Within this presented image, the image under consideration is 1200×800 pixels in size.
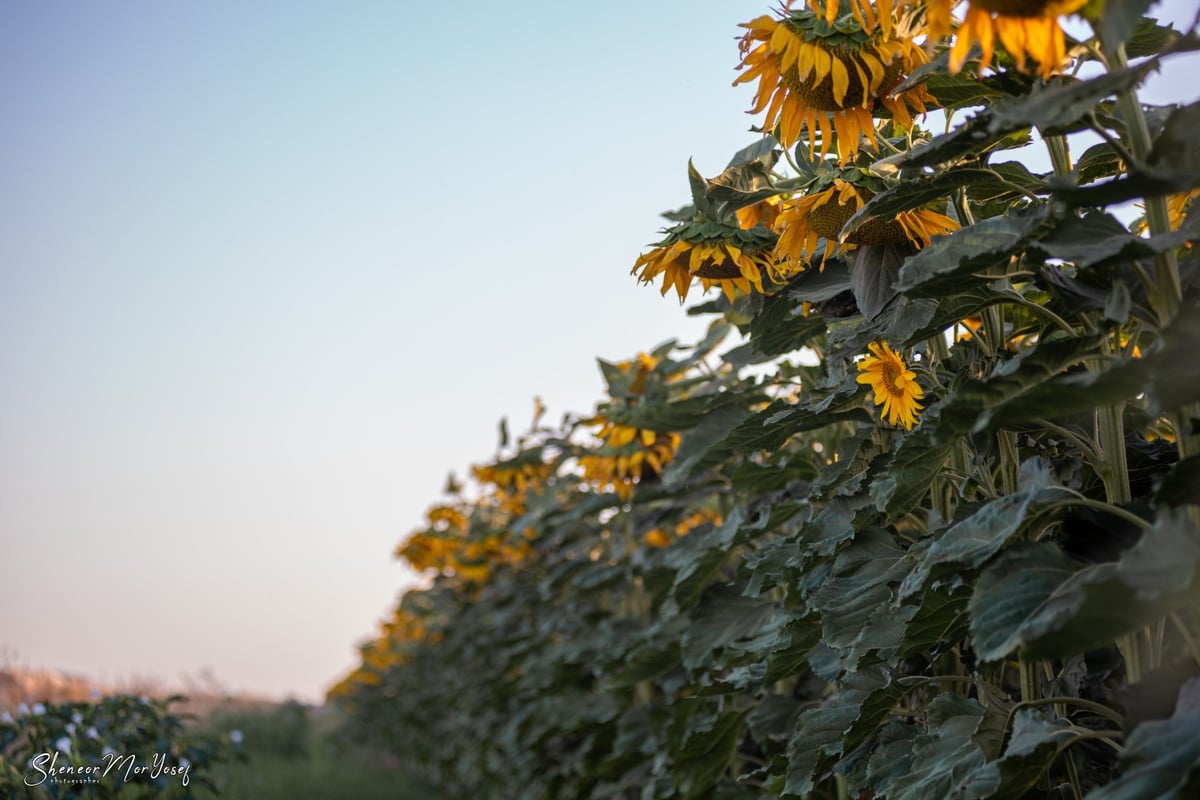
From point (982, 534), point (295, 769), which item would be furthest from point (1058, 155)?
point (295, 769)

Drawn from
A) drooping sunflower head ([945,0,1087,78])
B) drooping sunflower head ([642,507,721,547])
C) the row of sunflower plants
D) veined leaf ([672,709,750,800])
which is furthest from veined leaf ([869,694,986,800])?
drooping sunflower head ([642,507,721,547])

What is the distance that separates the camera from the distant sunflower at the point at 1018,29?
1138mm

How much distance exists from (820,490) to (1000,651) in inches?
31.1

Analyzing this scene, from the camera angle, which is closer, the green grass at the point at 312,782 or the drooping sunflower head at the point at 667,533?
the drooping sunflower head at the point at 667,533

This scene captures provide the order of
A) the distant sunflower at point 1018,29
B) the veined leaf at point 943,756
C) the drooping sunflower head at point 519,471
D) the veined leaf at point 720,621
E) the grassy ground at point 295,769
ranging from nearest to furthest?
1. the distant sunflower at point 1018,29
2. the veined leaf at point 943,756
3. the veined leaf at point 720,621
4. the drooping sunflower head at point 519,471
5. the grassy ground at point 295,769

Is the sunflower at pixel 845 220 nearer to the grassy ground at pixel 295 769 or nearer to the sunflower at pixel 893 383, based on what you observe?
the sunflower at pixel 893 383

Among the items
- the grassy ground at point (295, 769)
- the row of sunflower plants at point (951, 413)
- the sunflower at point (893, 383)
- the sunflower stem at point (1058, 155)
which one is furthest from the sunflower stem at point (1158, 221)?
the grassy ground at point (295, 769)

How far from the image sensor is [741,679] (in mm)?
2145

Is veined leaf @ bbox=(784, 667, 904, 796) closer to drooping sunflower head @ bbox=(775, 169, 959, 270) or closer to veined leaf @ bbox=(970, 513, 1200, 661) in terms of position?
veined leaf @ bbox=(970, 513, 1200, 661)

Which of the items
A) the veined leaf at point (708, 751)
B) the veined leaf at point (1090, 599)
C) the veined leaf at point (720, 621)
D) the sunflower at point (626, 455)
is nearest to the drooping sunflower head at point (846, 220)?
the veined leaf at point (1090, 599)

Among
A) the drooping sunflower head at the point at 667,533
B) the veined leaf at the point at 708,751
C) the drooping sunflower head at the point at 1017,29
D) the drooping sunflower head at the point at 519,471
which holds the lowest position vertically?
the veined leaf at the point at 708,751

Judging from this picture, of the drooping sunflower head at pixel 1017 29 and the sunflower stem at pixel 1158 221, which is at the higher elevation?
the drooping sunflower head at pixel 1017 29

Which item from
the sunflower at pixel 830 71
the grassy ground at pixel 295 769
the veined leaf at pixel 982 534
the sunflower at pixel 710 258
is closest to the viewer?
the veined leaf at pixel 982 534

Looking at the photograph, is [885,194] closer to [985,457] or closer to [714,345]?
[985,457]
